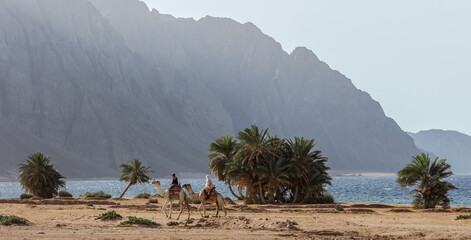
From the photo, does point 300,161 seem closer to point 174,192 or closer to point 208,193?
point 208,193

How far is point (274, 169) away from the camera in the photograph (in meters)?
50.8

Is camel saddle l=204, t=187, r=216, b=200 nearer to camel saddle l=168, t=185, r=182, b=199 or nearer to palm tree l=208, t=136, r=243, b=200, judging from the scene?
camel saddle l=168, t=185, r=182, b=199

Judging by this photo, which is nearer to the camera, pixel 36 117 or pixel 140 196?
pixel 140 196

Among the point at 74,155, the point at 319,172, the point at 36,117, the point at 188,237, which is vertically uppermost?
the point at 36,117

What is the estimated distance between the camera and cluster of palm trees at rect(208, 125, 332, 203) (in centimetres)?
5091

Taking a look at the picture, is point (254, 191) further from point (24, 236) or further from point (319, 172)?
point (24, 236)

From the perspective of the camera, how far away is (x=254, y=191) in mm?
53250

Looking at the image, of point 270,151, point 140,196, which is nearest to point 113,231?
point 270,151

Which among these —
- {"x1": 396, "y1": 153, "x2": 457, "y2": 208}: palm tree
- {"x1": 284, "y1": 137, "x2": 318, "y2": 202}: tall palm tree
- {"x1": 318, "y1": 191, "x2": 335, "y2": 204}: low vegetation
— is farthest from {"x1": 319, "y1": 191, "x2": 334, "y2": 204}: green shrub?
{"x1": 396, "y1": 153, "x2": 457, "y2": 208}: palm tree

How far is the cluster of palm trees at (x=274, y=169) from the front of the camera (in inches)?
2004

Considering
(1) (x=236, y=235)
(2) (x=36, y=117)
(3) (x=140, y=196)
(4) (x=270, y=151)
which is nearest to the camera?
(1) (x=236, y=235)

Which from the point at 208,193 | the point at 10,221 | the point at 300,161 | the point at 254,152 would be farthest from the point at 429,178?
the point at 10,221

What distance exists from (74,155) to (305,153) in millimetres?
152304

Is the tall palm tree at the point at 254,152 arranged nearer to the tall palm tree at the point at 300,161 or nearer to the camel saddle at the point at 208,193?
the tall palm tree at the point at 300,161
